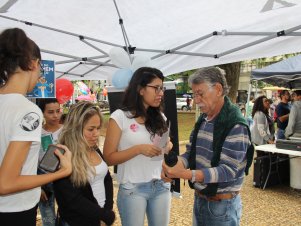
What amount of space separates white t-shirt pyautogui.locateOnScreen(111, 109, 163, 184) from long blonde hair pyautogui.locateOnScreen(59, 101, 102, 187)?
0.23 m

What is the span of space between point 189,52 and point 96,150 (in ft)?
7.94

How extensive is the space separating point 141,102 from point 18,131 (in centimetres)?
130

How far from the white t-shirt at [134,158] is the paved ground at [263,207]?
2317 millimetres

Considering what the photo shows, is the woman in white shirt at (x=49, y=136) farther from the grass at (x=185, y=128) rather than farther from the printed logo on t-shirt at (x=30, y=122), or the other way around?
the grass at (x=185, y=128)

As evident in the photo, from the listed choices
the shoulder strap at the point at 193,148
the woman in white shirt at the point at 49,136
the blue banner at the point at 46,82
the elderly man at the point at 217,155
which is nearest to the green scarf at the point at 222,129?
the elderly man at the point at 217,155

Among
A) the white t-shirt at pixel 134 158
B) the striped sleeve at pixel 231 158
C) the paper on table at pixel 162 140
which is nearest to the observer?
the striped sleeve at pixel 231 158

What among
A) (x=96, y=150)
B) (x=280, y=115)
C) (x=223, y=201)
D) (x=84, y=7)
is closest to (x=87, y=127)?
(x=96, y=150)

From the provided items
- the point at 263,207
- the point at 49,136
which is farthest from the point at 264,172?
the point at 49,136

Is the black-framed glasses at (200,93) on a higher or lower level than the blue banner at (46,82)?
lower

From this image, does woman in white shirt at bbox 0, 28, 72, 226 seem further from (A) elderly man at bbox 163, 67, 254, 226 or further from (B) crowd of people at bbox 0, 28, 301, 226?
(A) elderly man at bbox 163, 67, 254, 226

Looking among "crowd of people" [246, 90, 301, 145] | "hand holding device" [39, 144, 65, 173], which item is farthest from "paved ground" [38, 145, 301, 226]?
"hand holding device" [39, 144, 65, 173]

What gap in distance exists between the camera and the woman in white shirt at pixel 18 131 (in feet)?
4.47

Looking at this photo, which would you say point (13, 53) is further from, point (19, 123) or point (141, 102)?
point (141, 102)

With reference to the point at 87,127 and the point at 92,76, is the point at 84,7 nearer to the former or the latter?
the point at 87,127
